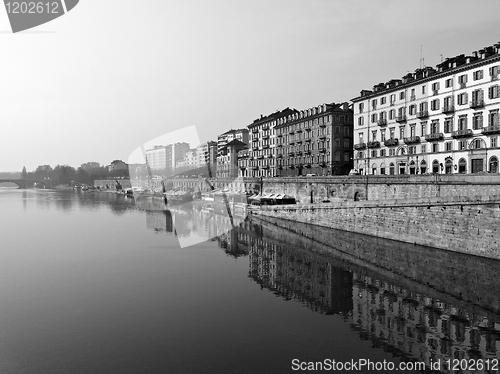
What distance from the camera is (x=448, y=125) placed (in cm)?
5509

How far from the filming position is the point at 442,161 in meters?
56.4

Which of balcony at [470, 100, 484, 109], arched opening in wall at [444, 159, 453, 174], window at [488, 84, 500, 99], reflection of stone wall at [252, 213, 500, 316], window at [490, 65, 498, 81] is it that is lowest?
reflection of stone wall at [252, 213, 500, 316]

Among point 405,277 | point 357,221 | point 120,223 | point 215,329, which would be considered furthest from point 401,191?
point 120,223

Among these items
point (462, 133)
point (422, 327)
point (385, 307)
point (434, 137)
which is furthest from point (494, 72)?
point (422, 327)

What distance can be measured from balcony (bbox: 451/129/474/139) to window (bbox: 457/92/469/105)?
3782 mm

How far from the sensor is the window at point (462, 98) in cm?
5179

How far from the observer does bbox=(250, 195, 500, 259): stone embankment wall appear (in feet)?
98.5

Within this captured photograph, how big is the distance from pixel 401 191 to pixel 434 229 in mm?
13054

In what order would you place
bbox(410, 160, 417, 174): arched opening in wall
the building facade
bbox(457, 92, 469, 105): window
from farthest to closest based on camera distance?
the building facade
bbox(410, 160, 417, 174): arched opening in wall
bbox(457, 92, 469, 105): window

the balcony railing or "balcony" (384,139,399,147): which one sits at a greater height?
the balcony railing

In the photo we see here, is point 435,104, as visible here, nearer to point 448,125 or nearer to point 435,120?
point 435,120

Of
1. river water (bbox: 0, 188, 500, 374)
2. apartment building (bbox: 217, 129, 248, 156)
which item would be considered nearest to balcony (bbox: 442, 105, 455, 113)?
river water (bbox: 0, 188, 500, 374)

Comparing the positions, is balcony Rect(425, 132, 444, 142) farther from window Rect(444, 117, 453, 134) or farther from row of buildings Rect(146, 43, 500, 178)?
window Rect(444, 117, 453, 134)

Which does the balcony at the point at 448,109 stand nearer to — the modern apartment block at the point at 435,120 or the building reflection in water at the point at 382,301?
the modern apartment block at the point at 435,120
